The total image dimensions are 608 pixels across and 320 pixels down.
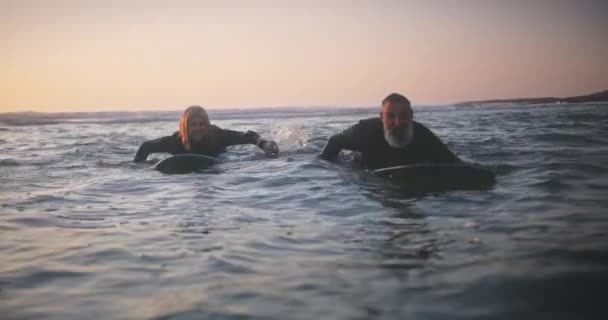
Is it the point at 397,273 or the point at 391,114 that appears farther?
the point at 391,114

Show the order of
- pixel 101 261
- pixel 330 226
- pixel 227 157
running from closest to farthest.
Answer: pixel 101 261, pixel 330 226, pixel 227 157

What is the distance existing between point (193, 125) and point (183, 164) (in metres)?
1.06

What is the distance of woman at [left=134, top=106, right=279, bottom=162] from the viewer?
921cm

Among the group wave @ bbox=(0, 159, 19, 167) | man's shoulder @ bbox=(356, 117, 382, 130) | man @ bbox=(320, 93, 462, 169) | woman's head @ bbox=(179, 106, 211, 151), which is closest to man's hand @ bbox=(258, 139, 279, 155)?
woman's head @ bbox=(179, 106, 211, 151)

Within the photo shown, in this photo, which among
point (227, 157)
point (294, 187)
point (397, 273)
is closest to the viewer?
point (397, 273)

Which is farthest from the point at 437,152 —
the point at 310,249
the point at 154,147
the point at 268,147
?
the point at 154,147

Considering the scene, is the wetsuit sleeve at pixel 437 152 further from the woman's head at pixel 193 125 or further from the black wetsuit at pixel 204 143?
the woman's head at pixel 193 125

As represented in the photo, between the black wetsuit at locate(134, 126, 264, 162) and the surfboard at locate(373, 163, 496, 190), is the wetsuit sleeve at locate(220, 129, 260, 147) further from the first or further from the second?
the surfboard at locate(373, 163, 496, 190)

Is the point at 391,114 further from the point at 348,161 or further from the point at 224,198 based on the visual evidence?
the point at 224,198

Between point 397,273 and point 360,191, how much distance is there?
2.86 metres

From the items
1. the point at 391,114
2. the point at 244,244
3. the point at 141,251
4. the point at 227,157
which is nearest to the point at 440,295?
the point at 244,244

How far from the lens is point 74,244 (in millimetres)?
3807

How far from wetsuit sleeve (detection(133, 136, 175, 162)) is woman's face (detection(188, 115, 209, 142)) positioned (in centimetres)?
58

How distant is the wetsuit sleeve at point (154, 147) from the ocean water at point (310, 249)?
8.99ft
